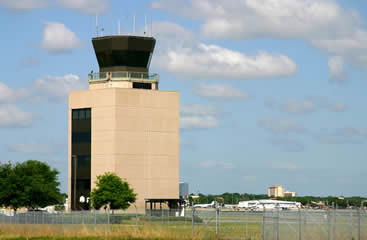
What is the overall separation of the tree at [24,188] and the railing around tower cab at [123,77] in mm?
21452

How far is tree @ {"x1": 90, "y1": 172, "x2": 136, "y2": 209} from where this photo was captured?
101812mm

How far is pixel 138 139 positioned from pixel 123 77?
33.8ft

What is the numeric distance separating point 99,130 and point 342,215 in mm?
68507

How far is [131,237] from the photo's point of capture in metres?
51.6

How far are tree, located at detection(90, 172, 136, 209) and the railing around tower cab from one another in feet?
55.6

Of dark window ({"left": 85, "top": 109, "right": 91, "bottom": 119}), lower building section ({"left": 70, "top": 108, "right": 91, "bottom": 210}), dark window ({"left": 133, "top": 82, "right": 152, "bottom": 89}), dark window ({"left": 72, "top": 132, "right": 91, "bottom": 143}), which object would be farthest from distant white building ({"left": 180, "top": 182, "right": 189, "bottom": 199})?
dark window ({"left": 85, "top": 109, "right": 91, "bottom": 119})

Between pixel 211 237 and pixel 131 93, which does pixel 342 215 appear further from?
pixel 131 93

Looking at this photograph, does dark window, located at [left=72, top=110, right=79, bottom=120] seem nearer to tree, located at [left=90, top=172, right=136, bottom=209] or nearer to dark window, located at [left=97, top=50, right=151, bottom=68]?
dark window, located at [left=97, top=50, right=151, bottom=68]

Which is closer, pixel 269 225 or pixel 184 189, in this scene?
pixel 269 225

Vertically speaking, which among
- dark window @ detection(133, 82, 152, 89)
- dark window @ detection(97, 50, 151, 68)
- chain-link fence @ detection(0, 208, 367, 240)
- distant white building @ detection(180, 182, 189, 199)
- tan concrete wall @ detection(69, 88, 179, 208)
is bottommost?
chain-link fence @ detection(0, 208, 367, 240)

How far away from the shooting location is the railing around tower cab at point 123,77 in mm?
112375

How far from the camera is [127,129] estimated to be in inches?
4345

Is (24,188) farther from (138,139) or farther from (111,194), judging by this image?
(138,139)

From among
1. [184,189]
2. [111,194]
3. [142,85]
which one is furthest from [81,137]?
[184,189]
